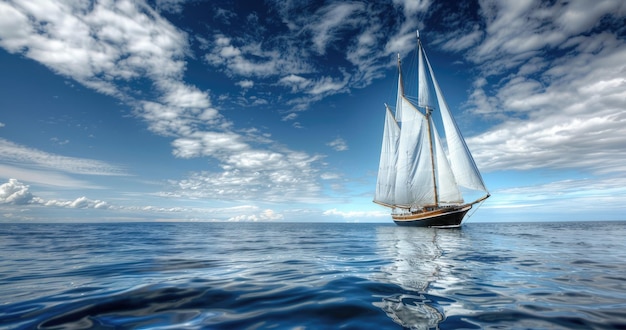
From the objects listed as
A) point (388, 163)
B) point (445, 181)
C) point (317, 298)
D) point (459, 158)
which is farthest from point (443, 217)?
point (317, 298)

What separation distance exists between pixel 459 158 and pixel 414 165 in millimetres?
11179

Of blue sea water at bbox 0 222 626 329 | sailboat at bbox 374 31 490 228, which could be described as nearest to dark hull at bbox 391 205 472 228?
sailboat at bbox 374 31 490 228

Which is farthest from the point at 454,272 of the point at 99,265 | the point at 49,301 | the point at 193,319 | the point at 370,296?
the point at 99,265

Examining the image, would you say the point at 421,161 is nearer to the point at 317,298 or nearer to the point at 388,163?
the point at 388,163

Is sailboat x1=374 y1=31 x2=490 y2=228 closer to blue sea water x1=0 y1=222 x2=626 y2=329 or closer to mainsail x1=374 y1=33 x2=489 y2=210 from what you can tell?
mainsail x1=374 y1=33 x2=489 y2=210

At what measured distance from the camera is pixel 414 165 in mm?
54188

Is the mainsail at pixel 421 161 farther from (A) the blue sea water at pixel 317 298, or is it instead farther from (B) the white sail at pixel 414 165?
(A) the blue sea water at pixel 317 298

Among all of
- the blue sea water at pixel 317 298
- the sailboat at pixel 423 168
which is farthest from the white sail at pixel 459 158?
the blue sea water at pixel 317 298

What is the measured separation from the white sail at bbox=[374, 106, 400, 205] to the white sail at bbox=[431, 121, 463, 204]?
11911 mm

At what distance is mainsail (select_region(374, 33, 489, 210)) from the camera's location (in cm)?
4419

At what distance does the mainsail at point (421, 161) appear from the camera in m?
44.2

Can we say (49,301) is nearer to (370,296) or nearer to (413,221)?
(370,296)

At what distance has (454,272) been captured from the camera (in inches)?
336

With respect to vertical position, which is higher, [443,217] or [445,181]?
[445,181]
